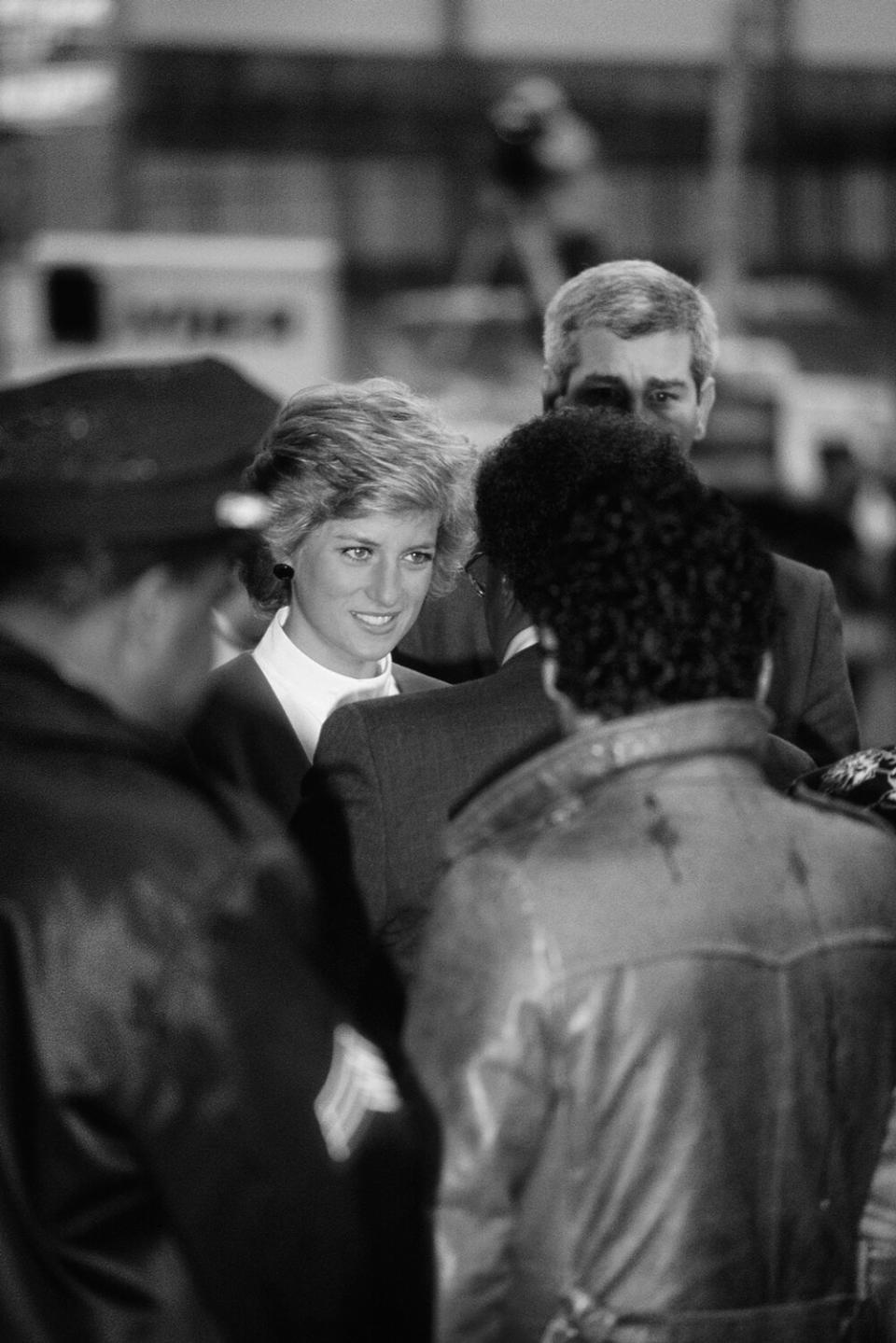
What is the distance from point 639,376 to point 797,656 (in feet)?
2.02

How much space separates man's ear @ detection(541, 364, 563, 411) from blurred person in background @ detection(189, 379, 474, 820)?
2.06ft

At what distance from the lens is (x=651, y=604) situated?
1.92 m

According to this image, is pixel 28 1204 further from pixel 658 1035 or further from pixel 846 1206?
pixel 846 1206

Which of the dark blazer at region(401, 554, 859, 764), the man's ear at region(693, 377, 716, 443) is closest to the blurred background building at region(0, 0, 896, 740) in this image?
the man's ear at region(693, 377, 716, 443)

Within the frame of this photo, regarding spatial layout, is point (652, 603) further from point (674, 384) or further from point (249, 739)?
point (674, 384)

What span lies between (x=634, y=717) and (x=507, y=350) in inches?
583

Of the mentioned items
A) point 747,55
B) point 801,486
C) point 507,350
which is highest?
point 747,55

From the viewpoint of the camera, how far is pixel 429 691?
2.48 m

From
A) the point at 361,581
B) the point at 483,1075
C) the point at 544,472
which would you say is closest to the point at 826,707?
the point at 361,581

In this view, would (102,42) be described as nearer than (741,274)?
Yes

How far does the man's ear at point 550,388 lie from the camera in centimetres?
355

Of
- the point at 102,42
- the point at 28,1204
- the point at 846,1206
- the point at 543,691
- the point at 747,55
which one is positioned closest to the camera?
the point at 28,1204

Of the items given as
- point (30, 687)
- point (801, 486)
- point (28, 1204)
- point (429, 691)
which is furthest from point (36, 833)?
point (801, 486)

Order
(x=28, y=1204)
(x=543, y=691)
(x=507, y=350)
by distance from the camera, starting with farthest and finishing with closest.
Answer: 1. (x=507, y=350)
2. (x=543, y=691)
3. (x=28, y=1204)
